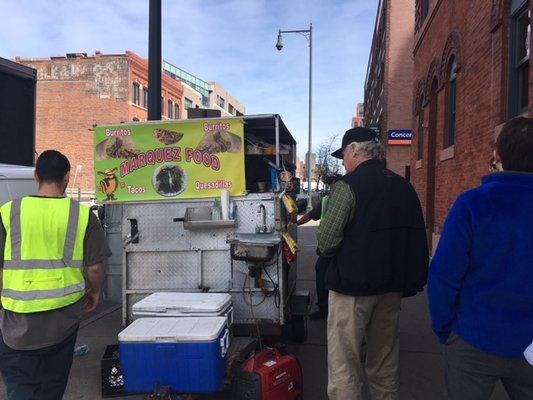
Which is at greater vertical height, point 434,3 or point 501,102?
point 434,3

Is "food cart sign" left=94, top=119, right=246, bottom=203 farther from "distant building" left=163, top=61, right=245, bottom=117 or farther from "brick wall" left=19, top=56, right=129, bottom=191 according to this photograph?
"distant building" left=163, top=61, right=245, bottom=117

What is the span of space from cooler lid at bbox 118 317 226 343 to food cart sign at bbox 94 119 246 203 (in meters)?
1.42

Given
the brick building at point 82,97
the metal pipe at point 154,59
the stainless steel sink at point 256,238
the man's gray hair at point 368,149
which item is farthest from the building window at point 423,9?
the brick building at point 82,97

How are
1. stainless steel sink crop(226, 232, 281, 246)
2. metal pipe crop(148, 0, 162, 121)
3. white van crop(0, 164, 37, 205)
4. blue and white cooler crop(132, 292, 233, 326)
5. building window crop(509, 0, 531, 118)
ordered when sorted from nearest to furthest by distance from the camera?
blue and white cooler crop(132, 292, 233, 326) < stainless steel sink crop(226, 232, 281, 246) < white van crop(0, 164, 37, 205) < building window crop(509, 0, 531, 118) < metal pipe crop(148, 0, 162, 121)

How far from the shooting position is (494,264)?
2098 mm

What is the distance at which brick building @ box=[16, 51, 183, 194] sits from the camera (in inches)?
1613

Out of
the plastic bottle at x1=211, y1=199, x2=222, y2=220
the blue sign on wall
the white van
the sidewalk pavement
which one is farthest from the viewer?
the blue sign on wall

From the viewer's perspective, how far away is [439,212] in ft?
33.8

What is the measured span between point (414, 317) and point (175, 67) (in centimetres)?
7898

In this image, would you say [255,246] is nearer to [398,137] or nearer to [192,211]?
[192,211]

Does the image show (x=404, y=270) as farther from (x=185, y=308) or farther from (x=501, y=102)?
(x=501, y=102)

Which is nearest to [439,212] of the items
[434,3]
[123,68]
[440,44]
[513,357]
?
[440,44]

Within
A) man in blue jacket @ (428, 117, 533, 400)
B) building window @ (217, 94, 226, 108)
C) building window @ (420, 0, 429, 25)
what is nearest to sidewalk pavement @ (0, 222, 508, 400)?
man in blue jacket @ (428, 117, 533, 400)

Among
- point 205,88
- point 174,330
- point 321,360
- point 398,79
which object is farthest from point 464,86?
point 205,88
